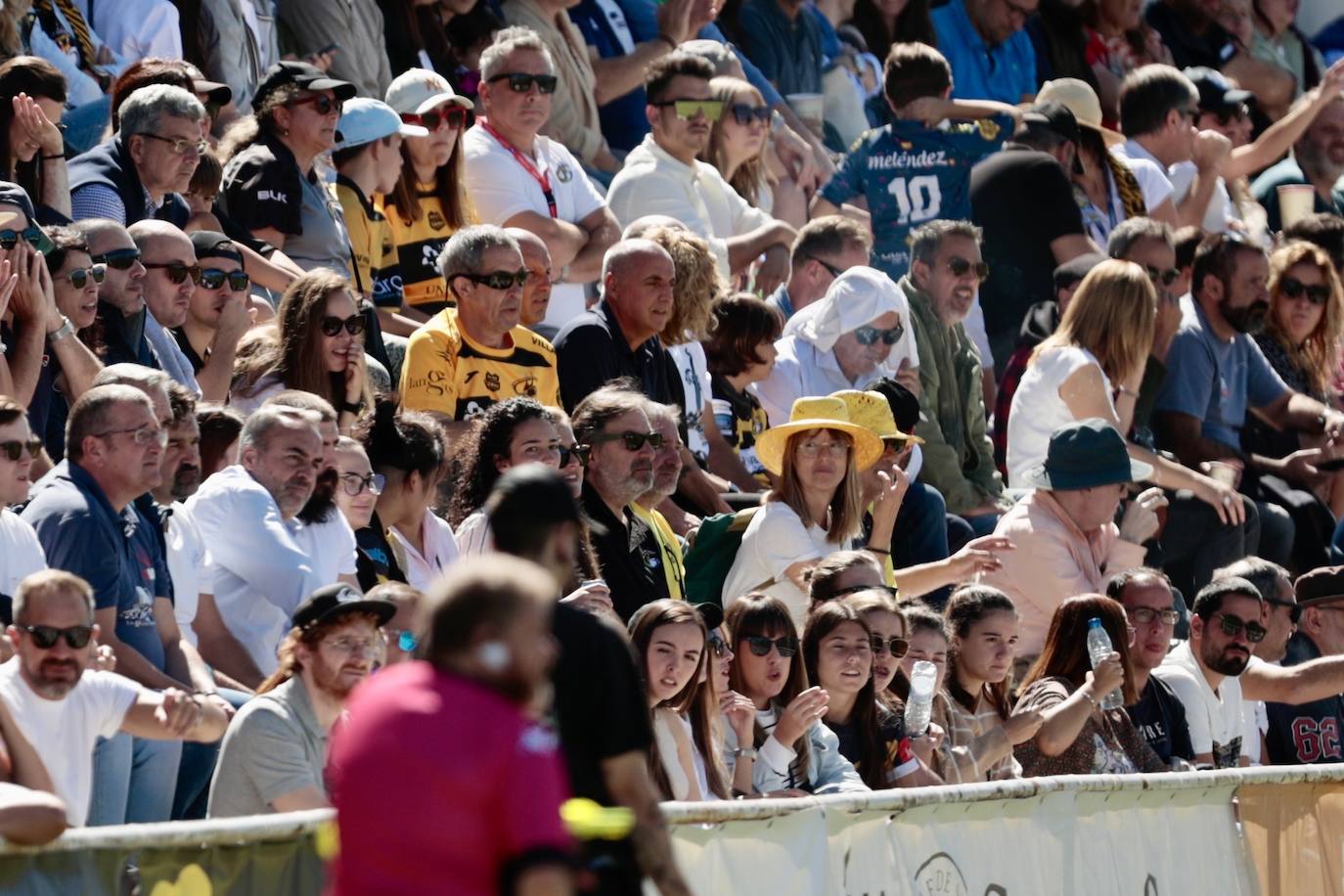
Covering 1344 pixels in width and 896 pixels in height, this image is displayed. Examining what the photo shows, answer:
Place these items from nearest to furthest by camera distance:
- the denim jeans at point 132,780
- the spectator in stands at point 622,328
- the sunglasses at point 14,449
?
the denim jeans at point 132,780, the sunglasses at point 14,449, the spectator in stands at point 622,328

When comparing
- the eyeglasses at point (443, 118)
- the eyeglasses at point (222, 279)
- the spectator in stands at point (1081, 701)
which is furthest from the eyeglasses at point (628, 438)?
the eyeglasses at point (443, 118)

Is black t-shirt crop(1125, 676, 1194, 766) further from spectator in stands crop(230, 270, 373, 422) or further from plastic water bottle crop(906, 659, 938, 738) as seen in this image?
spectator in stands crop(230, 270, 373, 422)

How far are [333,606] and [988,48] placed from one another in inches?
445

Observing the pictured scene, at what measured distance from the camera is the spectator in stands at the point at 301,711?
5910 millimetres

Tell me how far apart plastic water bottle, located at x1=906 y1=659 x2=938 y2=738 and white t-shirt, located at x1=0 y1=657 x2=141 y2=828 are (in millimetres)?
3006

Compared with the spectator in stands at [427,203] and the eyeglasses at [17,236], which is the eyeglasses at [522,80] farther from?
the eyeglasses at [17,236]

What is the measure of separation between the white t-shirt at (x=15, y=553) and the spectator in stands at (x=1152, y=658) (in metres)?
4.43

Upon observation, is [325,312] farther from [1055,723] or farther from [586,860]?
[586,860]

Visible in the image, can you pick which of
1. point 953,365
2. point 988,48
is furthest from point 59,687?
point 988,48

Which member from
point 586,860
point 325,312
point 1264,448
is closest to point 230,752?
point 586,860

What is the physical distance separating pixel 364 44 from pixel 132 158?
3.29m

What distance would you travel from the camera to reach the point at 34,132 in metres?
8.53

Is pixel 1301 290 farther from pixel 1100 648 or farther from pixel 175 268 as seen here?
pixel 175 268

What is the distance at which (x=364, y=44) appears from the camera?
12.2m
